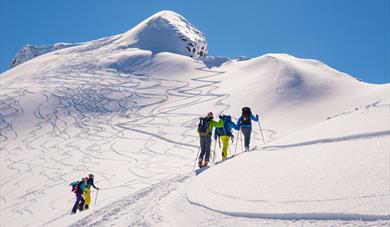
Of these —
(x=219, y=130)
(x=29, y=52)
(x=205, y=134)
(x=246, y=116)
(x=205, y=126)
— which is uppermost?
(x=29, y=52)

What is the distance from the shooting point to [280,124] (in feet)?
103

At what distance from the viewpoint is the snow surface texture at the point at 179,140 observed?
26.2 ft

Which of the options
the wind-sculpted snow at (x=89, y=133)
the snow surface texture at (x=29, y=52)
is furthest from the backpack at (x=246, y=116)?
the snow surface texture at (x=29, y=52)

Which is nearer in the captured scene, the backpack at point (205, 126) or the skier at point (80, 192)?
the backpack at point (205, 126)

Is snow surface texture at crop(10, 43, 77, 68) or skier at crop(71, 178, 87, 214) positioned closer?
skier at crop(71, 178, 87, 214)

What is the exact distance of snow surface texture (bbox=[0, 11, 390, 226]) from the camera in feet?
26.2

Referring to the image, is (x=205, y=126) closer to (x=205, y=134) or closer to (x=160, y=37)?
(x=205, y=134)

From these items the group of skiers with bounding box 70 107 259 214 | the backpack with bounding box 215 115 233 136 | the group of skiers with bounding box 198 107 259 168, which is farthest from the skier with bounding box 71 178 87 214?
the backpack with bounding box 215 115 233 136

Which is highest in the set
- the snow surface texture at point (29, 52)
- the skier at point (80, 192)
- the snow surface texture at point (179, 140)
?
the snow surface texture at point (29, 52)

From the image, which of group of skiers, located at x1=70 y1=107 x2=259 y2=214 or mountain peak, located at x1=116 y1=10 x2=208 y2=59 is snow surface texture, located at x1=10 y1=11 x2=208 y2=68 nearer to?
mountain peak, located at x1=116 y1=10 x2=208 y2=59

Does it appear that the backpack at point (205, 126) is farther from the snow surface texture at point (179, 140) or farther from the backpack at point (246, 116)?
the snow surface texture at point (179, 140)

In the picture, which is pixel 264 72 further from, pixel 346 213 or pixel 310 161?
pixel 346 213

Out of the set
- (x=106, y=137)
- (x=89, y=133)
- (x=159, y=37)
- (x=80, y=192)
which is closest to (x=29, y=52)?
(x=159, y=37)

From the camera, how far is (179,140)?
102 feet
